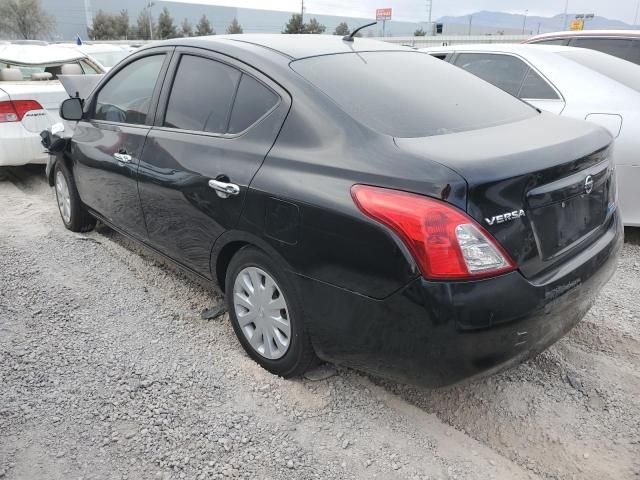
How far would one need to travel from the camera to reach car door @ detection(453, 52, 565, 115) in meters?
4.53

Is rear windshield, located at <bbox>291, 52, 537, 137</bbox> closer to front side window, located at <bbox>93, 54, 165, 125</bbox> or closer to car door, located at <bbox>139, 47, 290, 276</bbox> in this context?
car door, located at <bbox>139, 47, 290, 276</bbox>

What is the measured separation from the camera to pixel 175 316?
3379mm

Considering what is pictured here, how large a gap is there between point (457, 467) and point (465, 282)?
829 mm

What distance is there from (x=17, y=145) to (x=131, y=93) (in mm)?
2784

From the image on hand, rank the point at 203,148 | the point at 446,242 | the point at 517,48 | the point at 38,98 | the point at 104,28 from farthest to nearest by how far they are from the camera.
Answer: the point at 104,28 → the point at 38,98 → the point at 517,48 → the point at 203,148 → the point at 446,242

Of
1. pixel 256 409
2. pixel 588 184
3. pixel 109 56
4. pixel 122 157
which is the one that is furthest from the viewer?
pixel 109 56

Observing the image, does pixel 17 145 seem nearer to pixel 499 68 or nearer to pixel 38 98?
pixel 38 98

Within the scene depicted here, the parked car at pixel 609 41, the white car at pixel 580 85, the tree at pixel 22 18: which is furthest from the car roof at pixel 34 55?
the tree at pixel 22 18

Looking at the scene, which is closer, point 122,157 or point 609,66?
point 122,157

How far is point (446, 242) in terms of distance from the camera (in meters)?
1.91

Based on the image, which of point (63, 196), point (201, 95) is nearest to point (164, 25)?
point (63, 196)

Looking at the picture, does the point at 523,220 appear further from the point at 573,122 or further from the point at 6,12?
the point at 6,12

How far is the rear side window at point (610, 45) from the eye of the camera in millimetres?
6086

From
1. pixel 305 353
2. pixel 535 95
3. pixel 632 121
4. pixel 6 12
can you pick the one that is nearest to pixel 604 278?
pixel 305 353
